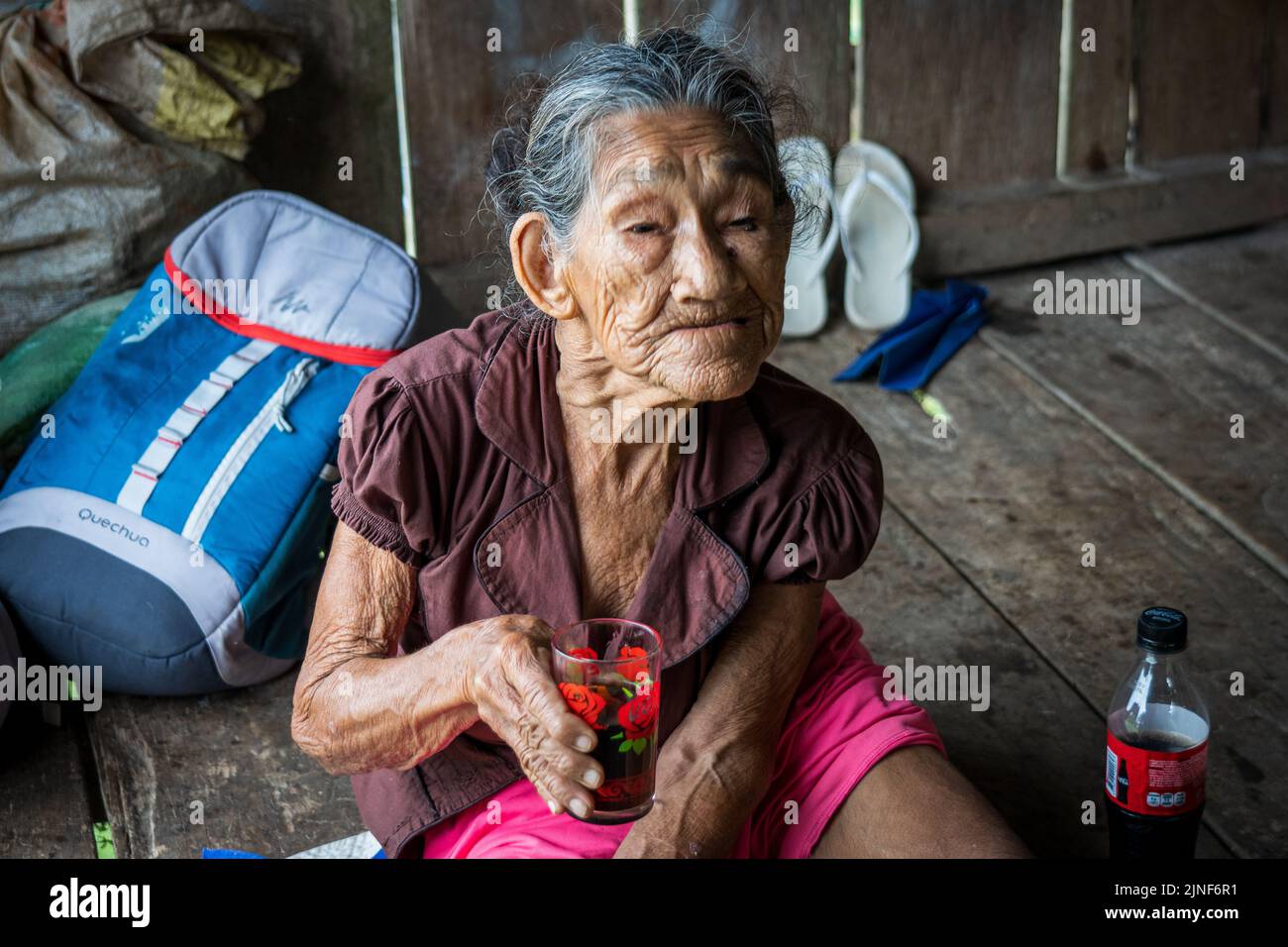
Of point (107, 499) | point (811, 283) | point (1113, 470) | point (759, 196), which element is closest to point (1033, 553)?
point (1113, 470)

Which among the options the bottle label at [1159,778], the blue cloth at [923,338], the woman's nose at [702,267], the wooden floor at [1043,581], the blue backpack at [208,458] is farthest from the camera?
the blue cloth at [923,338]

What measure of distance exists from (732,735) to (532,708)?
1.38ft

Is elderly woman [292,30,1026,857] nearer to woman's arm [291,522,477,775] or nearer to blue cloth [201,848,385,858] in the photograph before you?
woman's arm [291,522,477,775]

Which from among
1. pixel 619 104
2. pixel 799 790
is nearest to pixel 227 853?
pixel 799 790

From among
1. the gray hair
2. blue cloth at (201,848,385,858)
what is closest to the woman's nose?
the gray hair

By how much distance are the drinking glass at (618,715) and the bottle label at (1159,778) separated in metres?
0.75

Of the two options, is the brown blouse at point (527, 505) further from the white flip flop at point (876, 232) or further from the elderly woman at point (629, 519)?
the white flip flop at point (876, 232)

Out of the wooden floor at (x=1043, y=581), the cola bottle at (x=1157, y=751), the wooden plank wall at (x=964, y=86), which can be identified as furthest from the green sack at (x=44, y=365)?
the wooden plank wall at (x=964, y=86)

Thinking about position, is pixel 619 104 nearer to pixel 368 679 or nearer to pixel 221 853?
pixel 368 679

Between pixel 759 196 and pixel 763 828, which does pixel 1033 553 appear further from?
pixel 759 196

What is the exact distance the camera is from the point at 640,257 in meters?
1.81

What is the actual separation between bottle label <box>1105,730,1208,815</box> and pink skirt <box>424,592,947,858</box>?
0.26 metres

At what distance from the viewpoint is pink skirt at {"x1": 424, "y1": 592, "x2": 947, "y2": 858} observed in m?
1.96

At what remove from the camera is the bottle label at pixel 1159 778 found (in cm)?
202
